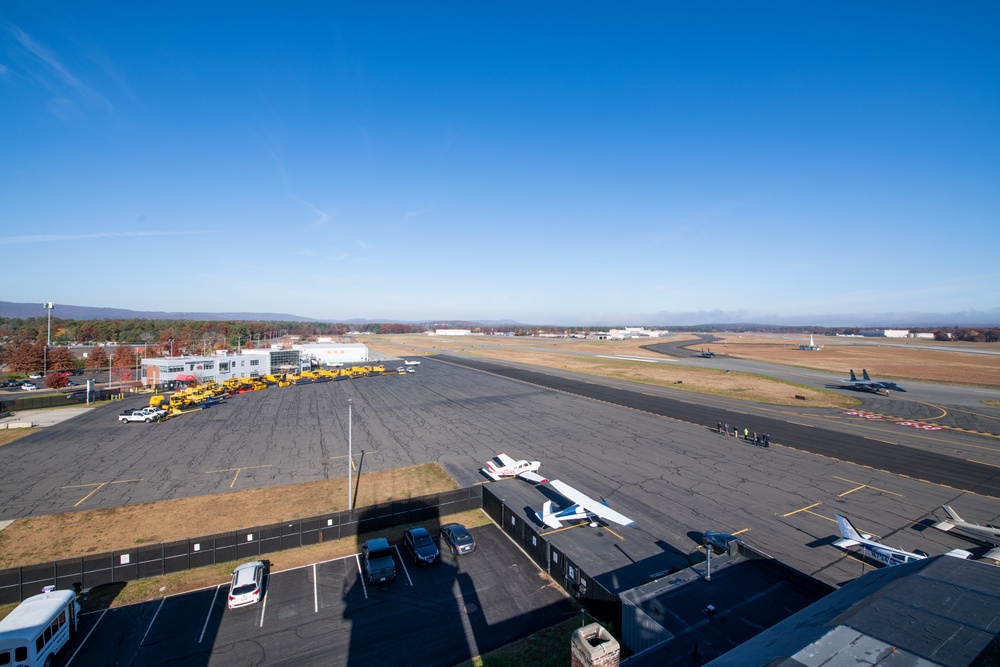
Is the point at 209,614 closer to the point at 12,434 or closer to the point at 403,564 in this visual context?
the point at 403,564

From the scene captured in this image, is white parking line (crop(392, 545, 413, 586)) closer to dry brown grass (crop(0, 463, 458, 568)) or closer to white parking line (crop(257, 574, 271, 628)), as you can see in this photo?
dry brown grass (crop(0, 463, 458, 568))

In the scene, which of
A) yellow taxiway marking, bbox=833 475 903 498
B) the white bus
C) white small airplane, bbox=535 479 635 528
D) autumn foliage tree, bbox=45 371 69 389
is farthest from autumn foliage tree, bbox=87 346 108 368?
yellow taxiway marking, bbox=833 475 903 498

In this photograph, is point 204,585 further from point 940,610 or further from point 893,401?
point 893,401

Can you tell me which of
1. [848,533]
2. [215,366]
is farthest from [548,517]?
[215,366]

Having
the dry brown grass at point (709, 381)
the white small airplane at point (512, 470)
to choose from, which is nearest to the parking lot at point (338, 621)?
the white small airplane at point (512, 470)

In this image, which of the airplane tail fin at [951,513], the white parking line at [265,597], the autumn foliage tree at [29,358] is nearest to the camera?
A: the white parking line at [265,597]

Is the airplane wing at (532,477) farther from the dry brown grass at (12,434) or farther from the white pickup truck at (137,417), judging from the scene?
the dry brown grass at (12,434)
